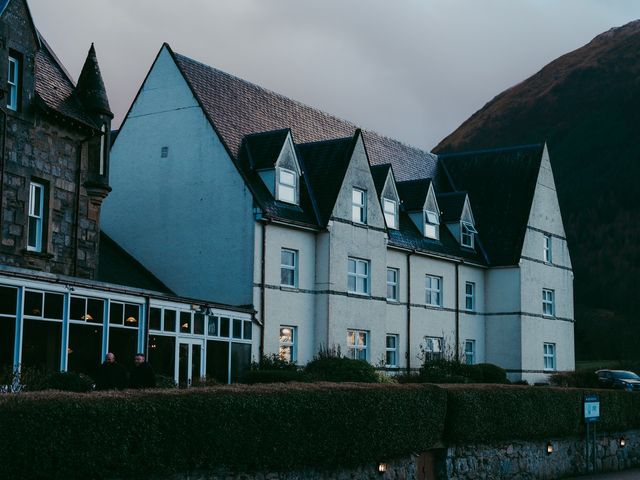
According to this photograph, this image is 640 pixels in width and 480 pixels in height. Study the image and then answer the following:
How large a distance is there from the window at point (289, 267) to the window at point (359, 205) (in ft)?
10.7

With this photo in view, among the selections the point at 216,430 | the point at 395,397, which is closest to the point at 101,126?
the point at 395,397

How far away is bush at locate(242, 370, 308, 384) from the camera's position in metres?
29.1

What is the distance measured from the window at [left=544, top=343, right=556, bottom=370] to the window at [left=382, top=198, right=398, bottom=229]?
13.4m

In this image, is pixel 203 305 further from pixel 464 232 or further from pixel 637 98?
pixel 637 98

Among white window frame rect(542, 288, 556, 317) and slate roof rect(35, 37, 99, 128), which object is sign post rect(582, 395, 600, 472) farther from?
white window frame rect(542, 288, 556, 317)

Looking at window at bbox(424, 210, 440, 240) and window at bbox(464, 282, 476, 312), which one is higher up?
window at bbox(424, 210, 440, 240)

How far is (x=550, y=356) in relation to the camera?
5044 centimetres

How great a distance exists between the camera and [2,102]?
26.2m

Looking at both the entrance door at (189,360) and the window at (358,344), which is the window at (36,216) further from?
the window at (358,344)

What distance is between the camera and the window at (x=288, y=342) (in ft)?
116

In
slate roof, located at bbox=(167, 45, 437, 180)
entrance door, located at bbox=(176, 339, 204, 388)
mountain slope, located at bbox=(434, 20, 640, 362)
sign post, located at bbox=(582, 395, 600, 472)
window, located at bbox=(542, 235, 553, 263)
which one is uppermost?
mountain slope, located at bbox=(434, 20, 640, 362)

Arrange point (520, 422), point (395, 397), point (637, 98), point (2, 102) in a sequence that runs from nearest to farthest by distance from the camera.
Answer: point (395, 397), point (520, 422), point (2, 102), point (637, 98)

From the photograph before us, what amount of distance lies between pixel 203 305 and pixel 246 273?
3.12m

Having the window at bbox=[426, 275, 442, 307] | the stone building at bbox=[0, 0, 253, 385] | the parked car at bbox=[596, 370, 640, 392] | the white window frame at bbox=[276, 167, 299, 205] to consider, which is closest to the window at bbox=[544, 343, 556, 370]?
the parked car at bbox=[596, 370, 640, 392]
